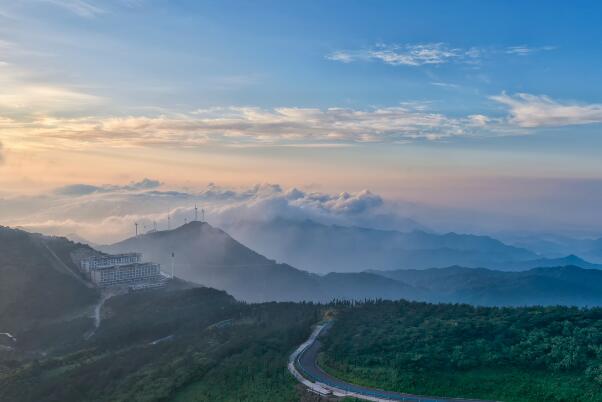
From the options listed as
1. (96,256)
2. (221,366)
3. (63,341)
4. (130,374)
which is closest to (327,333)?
(221,366)

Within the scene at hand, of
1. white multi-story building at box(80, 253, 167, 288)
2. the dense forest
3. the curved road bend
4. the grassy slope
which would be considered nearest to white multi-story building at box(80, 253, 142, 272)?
white multi-story building at box(80, 253, 167, 288)

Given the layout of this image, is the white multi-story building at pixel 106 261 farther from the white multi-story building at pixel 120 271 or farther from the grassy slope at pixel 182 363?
the grassy slope at pixel 182 363

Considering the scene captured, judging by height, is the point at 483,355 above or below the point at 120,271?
above

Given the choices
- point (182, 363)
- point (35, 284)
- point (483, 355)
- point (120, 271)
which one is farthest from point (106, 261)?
point (483, 355)

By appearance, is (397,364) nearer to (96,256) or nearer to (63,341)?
(63,341)

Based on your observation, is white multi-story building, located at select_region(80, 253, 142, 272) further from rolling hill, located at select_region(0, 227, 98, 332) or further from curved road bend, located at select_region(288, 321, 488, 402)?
curved road bend, located at select_region(288, 321, 488, 402)

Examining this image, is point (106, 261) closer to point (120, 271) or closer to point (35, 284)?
point (120, 271)
